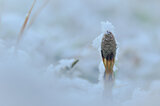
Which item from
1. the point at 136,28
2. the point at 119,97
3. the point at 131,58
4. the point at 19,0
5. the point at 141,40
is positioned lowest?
the point at 119,97

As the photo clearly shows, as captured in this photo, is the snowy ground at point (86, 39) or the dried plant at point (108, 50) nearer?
the dried plant at point (108, 50)

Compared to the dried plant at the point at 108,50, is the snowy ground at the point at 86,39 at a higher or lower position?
higher

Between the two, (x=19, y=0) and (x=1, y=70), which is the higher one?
(x=19, y=0)

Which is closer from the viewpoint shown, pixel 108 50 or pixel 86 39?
pixel 108 50

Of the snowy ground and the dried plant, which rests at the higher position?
the snowy ground

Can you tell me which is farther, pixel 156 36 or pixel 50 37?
pixel 156 36

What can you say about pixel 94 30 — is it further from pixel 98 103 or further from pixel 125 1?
pixel 98 103

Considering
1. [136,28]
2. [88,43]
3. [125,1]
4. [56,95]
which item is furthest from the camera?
[125,1]

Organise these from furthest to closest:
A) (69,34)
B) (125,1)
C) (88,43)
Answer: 1. (125,1)
2. (69,34)
3. (88,43)

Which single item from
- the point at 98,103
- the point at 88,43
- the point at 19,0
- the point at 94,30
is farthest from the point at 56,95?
the point at 19,0

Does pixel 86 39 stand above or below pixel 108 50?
above

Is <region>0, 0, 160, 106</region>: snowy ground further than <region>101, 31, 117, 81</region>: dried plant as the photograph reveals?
Yes
